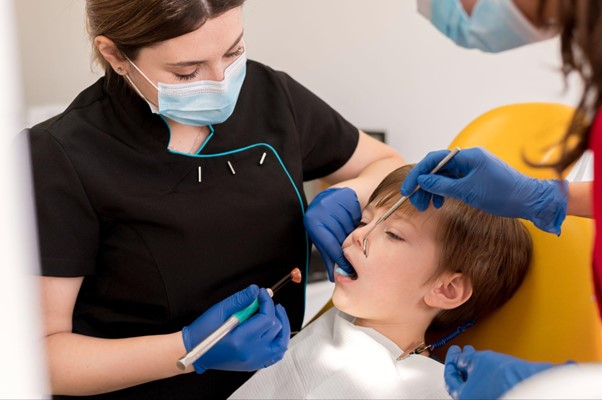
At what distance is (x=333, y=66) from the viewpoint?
2518 mm

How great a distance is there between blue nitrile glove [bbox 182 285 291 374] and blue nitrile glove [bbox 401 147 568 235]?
411 mm

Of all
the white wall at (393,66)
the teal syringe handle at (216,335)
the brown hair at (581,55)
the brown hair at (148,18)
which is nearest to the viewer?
the brown hair at (581,55)

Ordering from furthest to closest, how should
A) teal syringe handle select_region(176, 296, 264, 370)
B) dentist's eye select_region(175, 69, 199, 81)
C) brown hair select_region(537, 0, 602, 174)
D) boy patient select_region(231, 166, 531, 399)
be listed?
boy patient select_region(231, 166, 531, 399)
dentist's eye select_region(175, 69, 199, 81)
teal syringe handle select_region(176, 296, 264, 370)
brown hair select_region(537, 0, 602, 174)

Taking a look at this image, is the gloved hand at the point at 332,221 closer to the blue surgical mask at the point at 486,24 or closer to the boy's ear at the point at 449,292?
the boy's ear at the point at 449,292

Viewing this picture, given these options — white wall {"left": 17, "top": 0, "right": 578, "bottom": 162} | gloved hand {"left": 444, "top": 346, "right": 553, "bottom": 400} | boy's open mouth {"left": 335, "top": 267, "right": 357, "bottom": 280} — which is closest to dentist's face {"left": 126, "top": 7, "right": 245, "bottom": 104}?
boy's open mouth {"left": 335, "top": 267, "right": 357, "bottom": 280}

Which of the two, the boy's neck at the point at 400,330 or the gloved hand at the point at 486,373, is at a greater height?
the gloved hand at the point at 486,373

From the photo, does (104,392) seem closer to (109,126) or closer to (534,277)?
(109,126)

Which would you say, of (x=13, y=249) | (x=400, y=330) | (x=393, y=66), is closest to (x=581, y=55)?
(x=13, y=249)

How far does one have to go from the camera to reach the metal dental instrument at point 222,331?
3.64 ft

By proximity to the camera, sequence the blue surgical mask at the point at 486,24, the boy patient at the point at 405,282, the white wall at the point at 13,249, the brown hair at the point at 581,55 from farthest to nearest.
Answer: the boy patient at the point at 405,282
the blue surgical mask at the point at 486,24
the brown hair at the point at 581,55
the white wall at the point at 13,249

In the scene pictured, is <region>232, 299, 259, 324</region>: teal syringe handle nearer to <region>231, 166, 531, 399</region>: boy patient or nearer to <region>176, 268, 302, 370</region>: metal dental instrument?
<region>176, 268, 302, 370</region>: metal dental instrument

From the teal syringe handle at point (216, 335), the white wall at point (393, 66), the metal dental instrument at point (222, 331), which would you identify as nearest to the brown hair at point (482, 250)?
the metal dental instrument at point (222, 331)

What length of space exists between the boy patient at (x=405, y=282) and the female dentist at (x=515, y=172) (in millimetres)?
133

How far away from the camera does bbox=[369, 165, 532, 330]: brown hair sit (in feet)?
4.96
